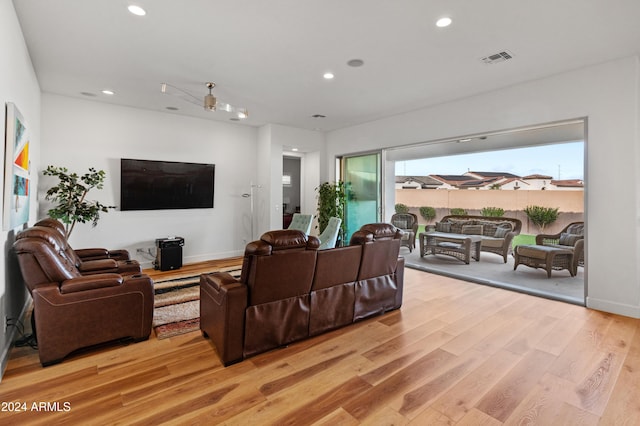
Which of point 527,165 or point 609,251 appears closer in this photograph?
point 609,251

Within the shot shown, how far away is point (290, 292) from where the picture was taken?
262 centimetres

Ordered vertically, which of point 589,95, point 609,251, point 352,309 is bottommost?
point 352,309

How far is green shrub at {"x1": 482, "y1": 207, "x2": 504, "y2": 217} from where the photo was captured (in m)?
8.47

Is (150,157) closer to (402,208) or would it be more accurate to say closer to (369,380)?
(369,380)

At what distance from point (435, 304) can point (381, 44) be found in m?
3.01

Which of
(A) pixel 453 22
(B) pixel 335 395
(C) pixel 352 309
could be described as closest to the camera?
(B) pixel 335 395

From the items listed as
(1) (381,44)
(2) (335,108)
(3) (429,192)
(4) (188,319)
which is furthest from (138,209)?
(3) (429,192)

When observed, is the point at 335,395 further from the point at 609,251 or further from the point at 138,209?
the point at 138,209

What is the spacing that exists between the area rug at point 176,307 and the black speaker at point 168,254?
675 mm

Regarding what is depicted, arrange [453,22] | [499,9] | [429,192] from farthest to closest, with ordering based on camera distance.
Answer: [429,192] → [453,22] → [499,9]

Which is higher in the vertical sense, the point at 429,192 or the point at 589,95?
the point at 589,95

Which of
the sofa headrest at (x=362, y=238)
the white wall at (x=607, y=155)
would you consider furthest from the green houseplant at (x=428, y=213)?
the sofa headrest at (x=362, y=238)

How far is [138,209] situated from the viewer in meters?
5.44

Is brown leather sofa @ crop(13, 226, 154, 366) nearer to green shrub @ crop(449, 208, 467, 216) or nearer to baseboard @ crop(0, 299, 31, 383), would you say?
baseboard @ crop(0, 299, 31, 383)
